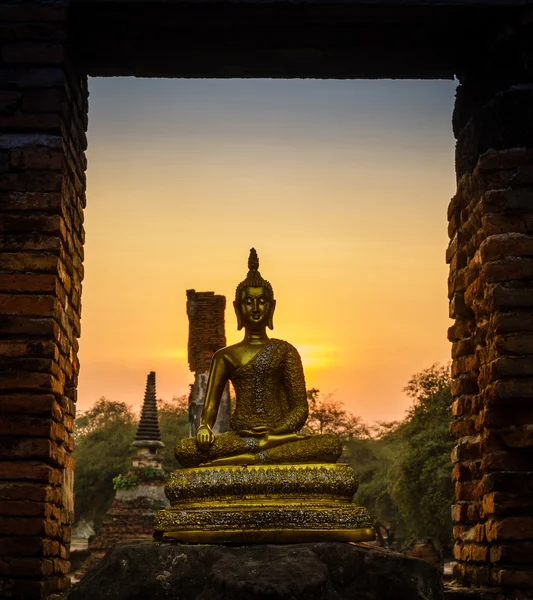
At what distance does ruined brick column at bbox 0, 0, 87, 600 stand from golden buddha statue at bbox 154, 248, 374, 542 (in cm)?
74

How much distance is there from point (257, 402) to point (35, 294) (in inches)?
54.9

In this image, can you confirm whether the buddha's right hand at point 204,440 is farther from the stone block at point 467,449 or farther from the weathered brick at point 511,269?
the weathered brick at point 511,269

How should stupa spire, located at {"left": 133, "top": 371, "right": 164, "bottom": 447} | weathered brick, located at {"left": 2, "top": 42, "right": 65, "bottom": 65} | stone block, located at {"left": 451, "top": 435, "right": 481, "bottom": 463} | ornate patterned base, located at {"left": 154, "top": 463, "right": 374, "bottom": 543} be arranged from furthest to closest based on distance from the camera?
stupa spire, located at {"left": 133, "top": 371, "right": 164, "bottom": 447} < stone block, located at {"left": 451, "top": 435, "right": 481, "bottom": 463} < weathered brick, located at {"left": 2, "top": 42, "right": 65, "bottom": 65} < ornate patterned base, located at {"left": 154, "top": 463, "right": 374, "bottom": 543}

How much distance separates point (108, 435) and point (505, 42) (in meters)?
27.2

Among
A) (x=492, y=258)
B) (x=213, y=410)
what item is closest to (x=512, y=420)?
(x=492, y=258)

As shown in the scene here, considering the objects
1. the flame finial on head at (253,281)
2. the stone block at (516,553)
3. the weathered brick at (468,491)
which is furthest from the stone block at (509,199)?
the stone block at (516,553)

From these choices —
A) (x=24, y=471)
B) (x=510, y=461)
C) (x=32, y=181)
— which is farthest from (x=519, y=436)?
(x=32, y=181)

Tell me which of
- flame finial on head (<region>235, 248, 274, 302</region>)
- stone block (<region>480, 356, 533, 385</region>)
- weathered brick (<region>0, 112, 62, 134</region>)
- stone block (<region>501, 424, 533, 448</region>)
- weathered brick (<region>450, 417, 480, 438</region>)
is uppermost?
weathered brick (<region>0, 112, 62, 134</region>)

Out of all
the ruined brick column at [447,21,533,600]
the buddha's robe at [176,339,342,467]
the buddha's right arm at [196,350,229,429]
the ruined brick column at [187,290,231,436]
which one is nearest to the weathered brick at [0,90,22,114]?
the buddha's right arm at [196,350,229,429]

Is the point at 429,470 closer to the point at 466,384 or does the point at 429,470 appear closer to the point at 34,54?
the point at 466,384

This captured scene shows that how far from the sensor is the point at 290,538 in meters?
4.93

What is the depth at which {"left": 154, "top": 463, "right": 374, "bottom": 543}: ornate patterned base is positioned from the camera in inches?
195

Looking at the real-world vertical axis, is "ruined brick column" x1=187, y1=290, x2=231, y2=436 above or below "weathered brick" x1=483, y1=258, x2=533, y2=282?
above

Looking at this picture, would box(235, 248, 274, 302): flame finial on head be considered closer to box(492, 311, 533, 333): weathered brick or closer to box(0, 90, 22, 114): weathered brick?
box(492, 311, 533, 333): weathered brick
